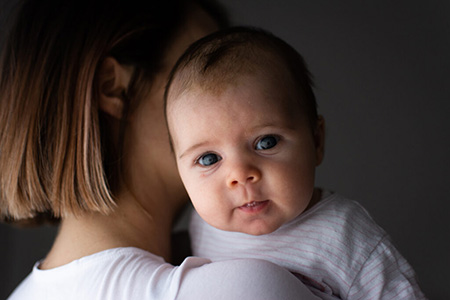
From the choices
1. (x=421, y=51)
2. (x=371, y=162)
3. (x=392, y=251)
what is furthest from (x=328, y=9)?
(x=392, y=251)

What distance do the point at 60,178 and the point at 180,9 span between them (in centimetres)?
47

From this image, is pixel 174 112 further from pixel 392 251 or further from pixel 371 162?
pixel 371 162

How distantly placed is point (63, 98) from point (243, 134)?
38cm

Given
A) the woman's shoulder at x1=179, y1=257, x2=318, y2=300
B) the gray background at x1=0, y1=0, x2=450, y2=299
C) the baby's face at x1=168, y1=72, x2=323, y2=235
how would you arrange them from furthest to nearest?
1. the gray background at x1=0, y1=0, x2=450, y2=299
2. the baby's face at x1=168, y1=72, x2=323, y2=235
3. the woman's shoulder at x1=179, y1=257, x2=318, y2=300

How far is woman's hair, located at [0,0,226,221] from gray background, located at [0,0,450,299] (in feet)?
1.67

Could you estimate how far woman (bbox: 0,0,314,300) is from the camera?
0.81m

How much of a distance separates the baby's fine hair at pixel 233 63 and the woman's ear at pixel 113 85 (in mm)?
170

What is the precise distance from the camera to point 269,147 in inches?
27.3

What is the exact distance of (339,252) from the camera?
72 centimetres

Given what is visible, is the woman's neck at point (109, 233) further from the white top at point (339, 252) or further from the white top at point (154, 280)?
the white top at point (339, 252)

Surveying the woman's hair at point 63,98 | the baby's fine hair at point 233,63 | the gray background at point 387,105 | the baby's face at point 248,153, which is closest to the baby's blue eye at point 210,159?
the baby's face at point 248,153

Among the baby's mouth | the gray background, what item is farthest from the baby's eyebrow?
the gray background

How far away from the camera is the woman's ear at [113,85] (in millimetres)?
885

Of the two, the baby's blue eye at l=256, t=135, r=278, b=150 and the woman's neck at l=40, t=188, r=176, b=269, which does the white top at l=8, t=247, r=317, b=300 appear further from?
the baby's blue eye at l=256, t=135, r=278, b=150
